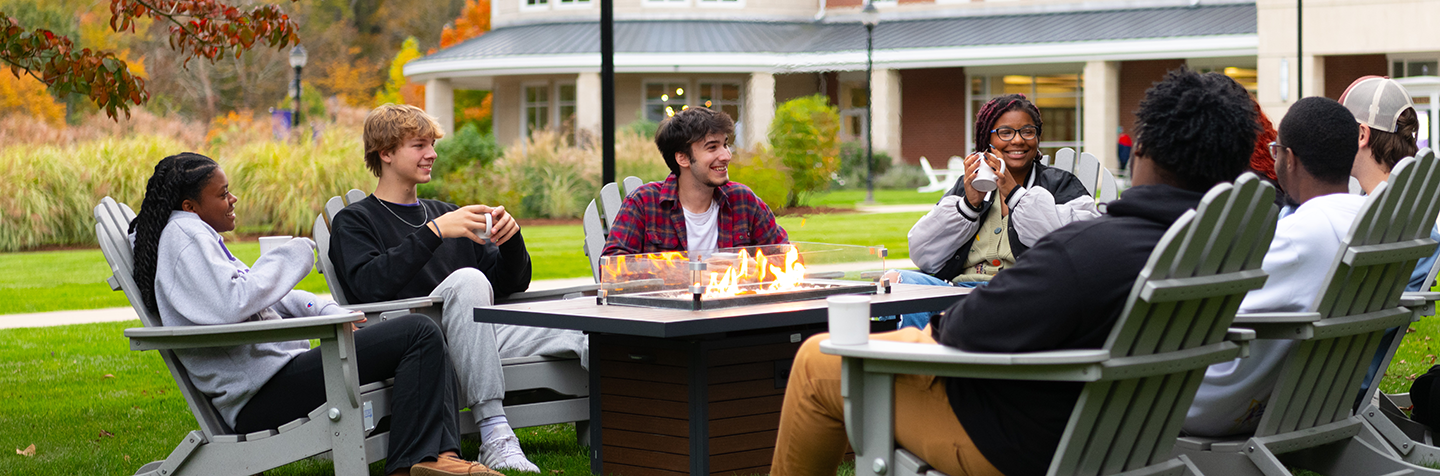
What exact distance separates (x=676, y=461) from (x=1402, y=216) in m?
2.20

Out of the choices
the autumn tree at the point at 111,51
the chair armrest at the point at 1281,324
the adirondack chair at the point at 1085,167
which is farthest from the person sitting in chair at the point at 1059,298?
the autumn tree at the point at 111,51

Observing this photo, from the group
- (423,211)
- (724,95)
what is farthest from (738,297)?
(724,95)

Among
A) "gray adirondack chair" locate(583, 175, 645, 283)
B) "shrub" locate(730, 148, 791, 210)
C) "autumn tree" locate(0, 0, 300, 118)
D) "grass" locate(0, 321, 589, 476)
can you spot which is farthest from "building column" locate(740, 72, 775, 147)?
"gray adirondack chair" locate(583, 175, 645, 283)

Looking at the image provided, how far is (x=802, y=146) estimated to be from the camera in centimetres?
1994

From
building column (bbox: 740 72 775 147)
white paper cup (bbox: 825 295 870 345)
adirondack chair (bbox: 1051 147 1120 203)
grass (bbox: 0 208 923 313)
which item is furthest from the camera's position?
building column (bbox: 740 72 775 147)

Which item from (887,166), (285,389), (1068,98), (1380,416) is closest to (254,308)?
(285,389)

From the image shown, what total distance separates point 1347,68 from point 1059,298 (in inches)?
1103

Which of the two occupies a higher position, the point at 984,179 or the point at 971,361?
the point at 984,179

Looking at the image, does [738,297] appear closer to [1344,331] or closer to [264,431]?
[264,431]

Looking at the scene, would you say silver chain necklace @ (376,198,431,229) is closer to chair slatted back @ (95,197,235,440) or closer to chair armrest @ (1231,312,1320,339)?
chair slatted back @ (95,197,235,440)

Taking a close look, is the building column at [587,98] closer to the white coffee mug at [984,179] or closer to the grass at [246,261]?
the grass at [246,261]

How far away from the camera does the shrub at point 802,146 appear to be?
1966cm

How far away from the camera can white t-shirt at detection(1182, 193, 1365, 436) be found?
130 inches

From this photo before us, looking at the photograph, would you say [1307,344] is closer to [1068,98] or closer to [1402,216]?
[1402,216]
